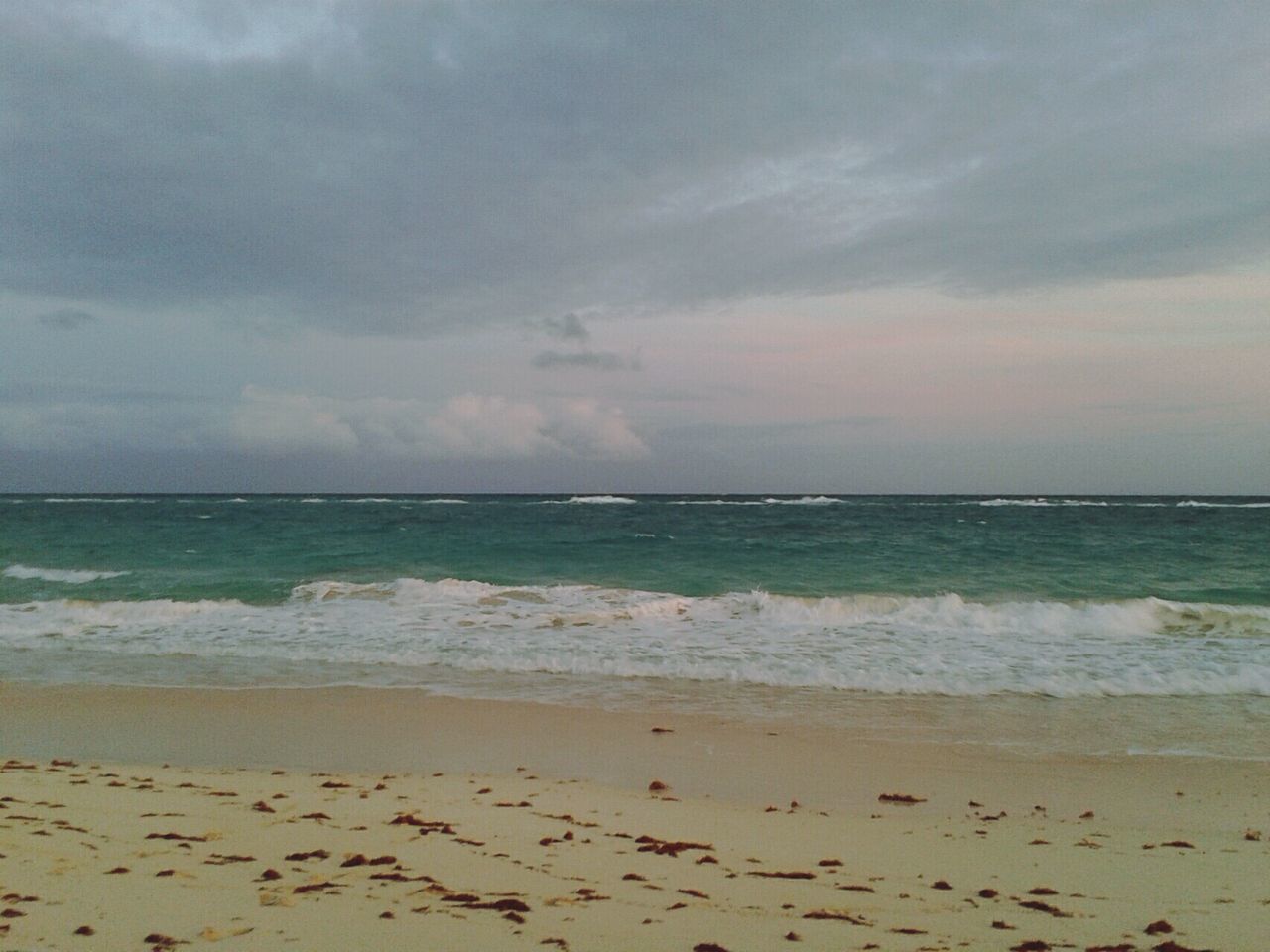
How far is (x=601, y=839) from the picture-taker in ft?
18.1

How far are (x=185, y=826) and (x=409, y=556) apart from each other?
22.6 metres

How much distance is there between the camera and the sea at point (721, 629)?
10.2m

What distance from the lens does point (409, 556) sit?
1091 inches

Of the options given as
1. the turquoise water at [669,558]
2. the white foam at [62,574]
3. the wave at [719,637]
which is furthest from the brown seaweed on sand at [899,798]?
the white foam at [62,574]

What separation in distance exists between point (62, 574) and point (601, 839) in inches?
982

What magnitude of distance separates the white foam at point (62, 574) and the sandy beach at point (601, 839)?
16.2 m

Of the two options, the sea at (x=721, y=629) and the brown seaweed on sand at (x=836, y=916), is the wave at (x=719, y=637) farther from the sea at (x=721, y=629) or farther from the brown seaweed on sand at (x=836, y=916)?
the brown seaweed on sand at (x=836, y=916)

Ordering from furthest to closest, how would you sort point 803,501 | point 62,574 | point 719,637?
point 803,501 → point 62,574 → point 719,637

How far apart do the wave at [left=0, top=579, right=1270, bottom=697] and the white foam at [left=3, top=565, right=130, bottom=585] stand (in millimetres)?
4660

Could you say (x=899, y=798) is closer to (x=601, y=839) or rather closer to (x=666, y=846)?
(x=666, y=846)

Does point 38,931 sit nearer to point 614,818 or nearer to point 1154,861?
point 614,818

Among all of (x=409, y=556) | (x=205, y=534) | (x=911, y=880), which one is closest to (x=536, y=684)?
(x=911, y=880)

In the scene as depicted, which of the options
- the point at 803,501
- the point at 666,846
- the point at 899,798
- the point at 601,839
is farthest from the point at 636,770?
the point at 803,501

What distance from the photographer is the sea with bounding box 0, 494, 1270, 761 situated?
10.2 m
